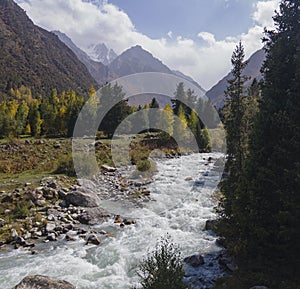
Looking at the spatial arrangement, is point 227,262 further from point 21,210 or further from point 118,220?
point 21,210

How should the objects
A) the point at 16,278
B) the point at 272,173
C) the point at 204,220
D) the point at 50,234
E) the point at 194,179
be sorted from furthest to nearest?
1. the point at 194,179
2. the point at 204,220
3. the point at 50,234
4. the point at 16,278
5. the point at 272,173

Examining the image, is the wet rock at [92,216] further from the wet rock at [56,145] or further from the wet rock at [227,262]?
the wet rock at [56,145]

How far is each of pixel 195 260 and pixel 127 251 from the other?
3.42 m

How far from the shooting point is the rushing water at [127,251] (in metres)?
11.9

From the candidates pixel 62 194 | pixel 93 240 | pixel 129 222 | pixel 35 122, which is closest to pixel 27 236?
pixel 93 240

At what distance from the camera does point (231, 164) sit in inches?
652

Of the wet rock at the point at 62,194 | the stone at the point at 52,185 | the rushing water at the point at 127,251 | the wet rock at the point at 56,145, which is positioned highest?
the wet rock at the point at 56,145

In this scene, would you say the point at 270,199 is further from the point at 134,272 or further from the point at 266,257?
the point at 134,272

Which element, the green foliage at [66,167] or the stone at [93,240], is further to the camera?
the green foliage at [66,167]

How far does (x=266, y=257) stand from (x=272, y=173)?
Answer: 10.8ft

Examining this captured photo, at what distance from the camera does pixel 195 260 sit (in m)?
12.9

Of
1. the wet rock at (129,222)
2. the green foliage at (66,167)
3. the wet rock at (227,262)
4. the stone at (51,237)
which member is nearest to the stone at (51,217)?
the stone at (51,237)

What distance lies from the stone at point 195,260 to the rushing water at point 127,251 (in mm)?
278

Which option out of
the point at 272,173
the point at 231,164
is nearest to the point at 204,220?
the point at 231,164
